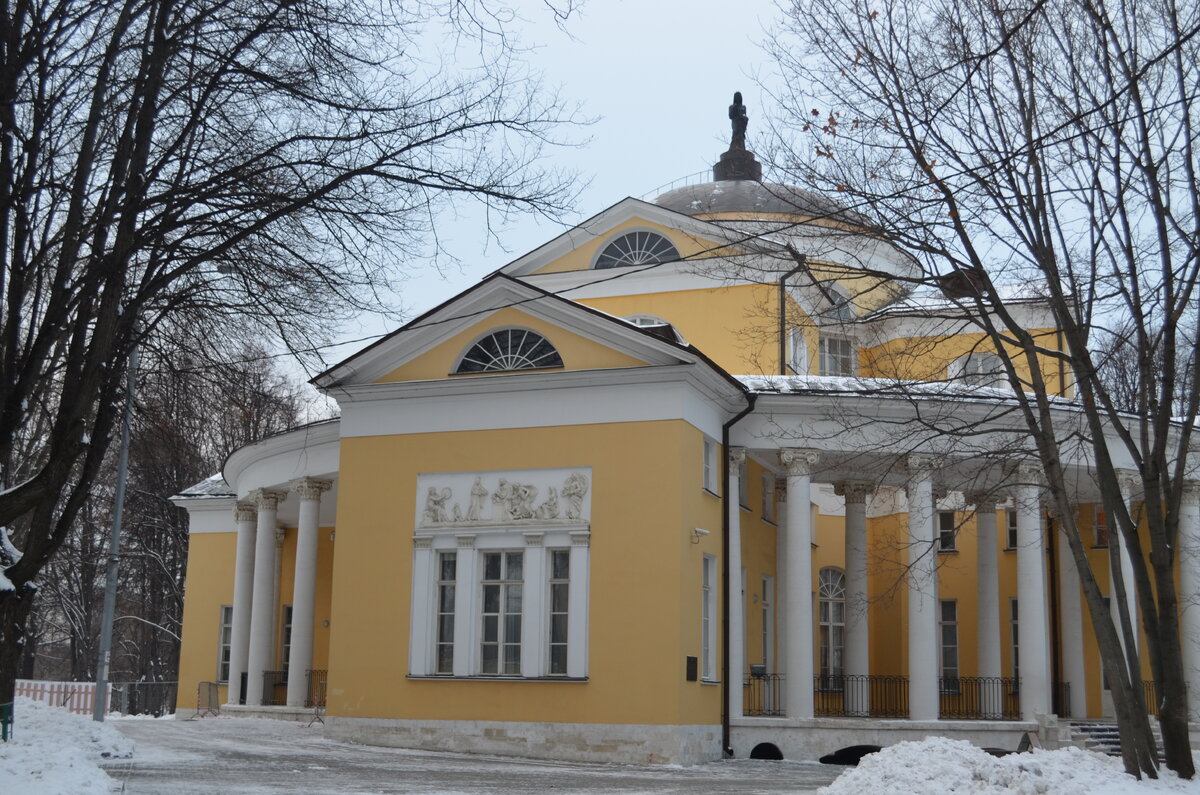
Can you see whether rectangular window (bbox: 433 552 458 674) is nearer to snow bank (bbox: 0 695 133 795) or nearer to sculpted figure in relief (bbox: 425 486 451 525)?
sculpted figure in relief (bbox: 425 486 451 525)

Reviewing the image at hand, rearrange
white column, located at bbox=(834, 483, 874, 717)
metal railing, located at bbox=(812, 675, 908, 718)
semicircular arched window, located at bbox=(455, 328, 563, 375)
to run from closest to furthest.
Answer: semicircular arched window, located at bbox=(455, 328, 563, 375)
metal railing, located at bbox=(812, 675, 908, 718)
white column, located at bbox=(834, 483, 874, 717)

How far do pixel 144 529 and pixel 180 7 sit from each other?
35.8 meters

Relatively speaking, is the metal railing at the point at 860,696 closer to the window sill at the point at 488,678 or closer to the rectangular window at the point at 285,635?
the window sill at the point at 488,678

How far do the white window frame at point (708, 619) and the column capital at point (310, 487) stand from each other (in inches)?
325

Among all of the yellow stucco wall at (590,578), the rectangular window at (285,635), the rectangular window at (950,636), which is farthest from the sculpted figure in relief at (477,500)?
the rectangular window at (950,636)

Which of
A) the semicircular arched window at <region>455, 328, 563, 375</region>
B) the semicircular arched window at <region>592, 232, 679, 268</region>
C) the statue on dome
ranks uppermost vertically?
the statue on dome

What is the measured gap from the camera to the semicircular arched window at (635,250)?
26484mm

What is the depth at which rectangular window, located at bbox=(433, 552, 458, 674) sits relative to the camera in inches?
802

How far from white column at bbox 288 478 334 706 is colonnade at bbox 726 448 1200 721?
8.20m

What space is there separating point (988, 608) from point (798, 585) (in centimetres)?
505

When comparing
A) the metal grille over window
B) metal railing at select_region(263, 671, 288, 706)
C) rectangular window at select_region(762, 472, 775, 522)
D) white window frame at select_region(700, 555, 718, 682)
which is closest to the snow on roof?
metal railing at select_region(263, 671, 288, 706)

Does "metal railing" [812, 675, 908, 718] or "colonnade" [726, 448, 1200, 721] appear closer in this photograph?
"colonnade" [726, 448, 1200, 721]

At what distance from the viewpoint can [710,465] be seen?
21078 millimetres

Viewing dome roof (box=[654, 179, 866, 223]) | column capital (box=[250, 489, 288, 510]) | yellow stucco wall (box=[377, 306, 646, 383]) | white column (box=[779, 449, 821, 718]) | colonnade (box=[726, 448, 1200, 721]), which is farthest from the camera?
dome roof (box=[654, 179, 866, 223])
